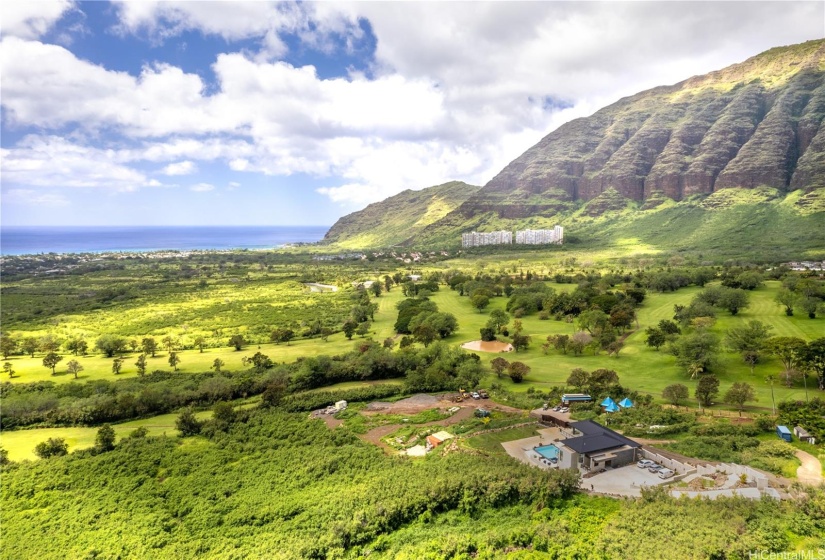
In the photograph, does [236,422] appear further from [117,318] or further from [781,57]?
[781,57]

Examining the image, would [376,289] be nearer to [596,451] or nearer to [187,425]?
[187,425]

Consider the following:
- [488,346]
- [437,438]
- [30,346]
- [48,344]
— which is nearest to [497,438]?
[437,438]

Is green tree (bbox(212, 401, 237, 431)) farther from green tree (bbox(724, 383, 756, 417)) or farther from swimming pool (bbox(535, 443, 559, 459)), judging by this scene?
green tree (bbox(724, 383, 756, 417))

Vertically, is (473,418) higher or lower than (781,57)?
lower

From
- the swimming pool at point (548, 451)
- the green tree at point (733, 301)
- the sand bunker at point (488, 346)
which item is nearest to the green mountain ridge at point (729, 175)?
the green tree at point (733, 301)

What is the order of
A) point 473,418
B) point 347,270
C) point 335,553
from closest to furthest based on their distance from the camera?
point 335,553 → point 473,418 → point 347,270

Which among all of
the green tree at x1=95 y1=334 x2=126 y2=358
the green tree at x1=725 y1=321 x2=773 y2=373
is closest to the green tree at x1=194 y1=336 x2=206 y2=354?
the green tree at x1=95 y1=334 x2=126 y2=358

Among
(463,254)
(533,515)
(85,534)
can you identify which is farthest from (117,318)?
(463,254)
